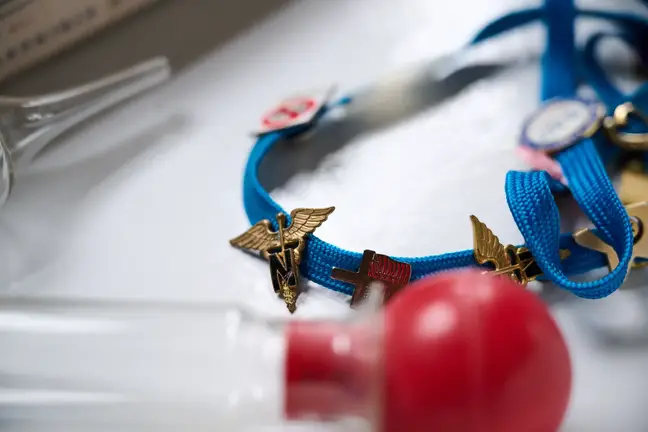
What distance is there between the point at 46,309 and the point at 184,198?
13 cm

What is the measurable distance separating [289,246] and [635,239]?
0.21 metres

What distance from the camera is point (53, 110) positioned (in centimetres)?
60

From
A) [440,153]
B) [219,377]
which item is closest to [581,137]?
[440,153]

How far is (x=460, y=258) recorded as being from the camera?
442 millimetres

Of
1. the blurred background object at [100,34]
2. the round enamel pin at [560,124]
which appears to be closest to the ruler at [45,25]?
the blurred background object at [100,34]

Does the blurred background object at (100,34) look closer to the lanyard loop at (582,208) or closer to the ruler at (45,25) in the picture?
the ruler at (45,25)

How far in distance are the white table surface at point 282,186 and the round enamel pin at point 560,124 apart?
0.02 m

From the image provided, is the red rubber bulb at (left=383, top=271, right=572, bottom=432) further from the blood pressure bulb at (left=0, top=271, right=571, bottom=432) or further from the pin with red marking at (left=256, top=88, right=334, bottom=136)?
the pin with red marking at (left=256, top=88, right=334, bottom=136)

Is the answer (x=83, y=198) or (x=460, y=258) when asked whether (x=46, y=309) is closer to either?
(x=83, y=198)

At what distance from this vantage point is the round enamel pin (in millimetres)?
519

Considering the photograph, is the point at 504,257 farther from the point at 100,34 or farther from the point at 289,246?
the point at 100,34

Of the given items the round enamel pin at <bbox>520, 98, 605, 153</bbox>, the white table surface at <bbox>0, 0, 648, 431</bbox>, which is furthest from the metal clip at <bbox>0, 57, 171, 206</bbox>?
the round enamel pin at <bbox>520, 98, 605, 153</bbox>

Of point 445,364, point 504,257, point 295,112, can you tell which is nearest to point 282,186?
point 295,112

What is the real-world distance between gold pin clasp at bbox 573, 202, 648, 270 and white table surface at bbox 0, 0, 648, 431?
0.08 ft
